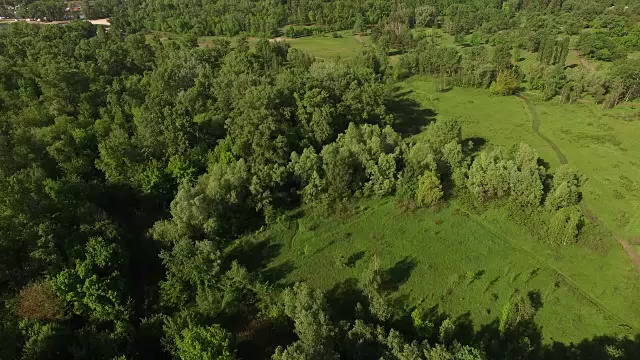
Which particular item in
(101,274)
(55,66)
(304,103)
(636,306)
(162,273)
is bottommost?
(636,306)

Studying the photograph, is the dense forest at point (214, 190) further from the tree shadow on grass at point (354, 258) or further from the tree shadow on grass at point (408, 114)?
the tree shadow on grass at point (354, 258)

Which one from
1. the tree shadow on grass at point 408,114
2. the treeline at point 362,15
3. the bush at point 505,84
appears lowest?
the tree shadow on grass at point 408,114

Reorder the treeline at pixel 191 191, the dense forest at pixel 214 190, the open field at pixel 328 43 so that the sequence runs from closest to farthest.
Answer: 1. the treeline at pixel 191 191
2. the dense forest at pixel 214 190
3. the open field at pixel 328 43

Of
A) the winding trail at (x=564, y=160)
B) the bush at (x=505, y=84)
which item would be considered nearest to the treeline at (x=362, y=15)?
the bush at (x=505, y=84)

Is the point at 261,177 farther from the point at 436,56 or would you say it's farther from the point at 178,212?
the point at 436,56

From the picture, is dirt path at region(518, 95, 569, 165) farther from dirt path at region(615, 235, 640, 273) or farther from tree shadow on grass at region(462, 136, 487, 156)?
dirt path at region(615, 235, 640, 273)

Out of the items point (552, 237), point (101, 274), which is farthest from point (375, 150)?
point (101, 274)
